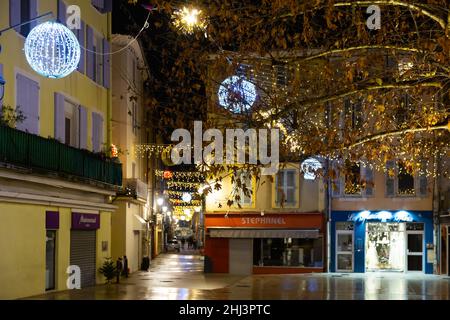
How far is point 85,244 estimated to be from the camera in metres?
28.1

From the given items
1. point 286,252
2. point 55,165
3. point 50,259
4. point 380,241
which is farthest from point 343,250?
point 55,165

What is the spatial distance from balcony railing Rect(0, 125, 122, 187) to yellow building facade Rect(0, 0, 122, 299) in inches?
1.2

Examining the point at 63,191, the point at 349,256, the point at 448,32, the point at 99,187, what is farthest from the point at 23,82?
the point at 349,256

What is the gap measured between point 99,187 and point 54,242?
3.74 m

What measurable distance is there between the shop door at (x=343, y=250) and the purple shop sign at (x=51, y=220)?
16107mm

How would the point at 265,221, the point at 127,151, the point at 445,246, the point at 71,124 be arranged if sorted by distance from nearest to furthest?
the point at 71,124 → the point at 445,246 → the point at 127,151 → the point at 265,221

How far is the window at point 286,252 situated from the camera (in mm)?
36281

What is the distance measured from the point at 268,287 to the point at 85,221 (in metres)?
7.52

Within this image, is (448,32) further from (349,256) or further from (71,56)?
(349,256)

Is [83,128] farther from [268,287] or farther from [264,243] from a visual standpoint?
[264,243]

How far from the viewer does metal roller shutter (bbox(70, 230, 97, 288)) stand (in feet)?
88.1

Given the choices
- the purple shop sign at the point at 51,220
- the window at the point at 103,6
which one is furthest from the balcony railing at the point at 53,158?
the window at the point at 103,6

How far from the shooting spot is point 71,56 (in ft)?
65.1

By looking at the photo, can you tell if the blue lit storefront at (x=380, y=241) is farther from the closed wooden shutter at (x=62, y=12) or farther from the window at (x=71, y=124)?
the closed wooden shutter at (x=62, y=12)
